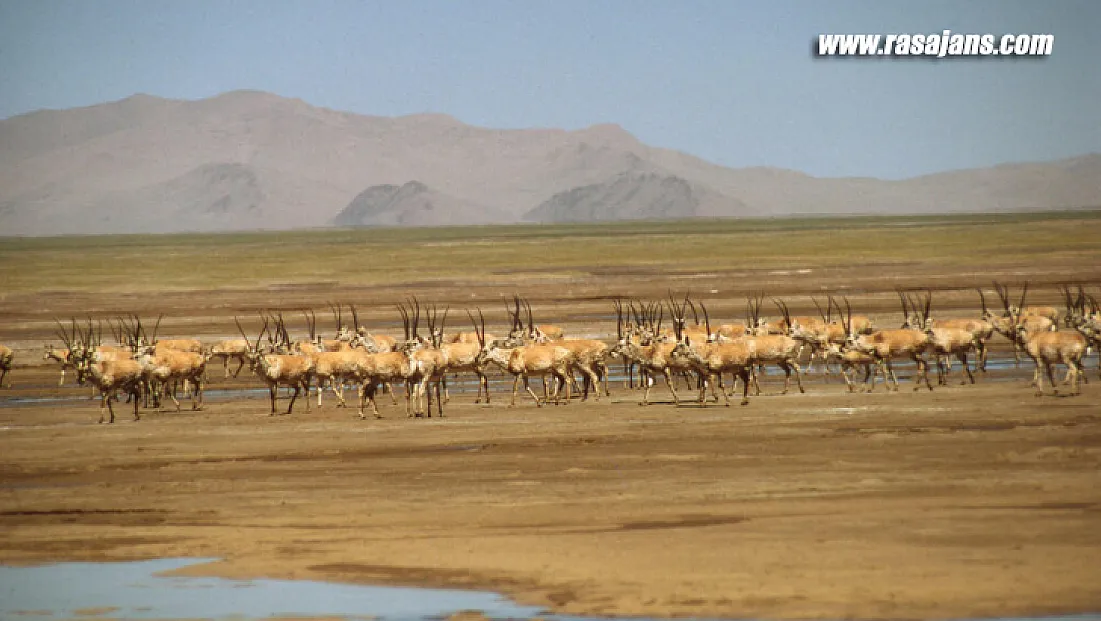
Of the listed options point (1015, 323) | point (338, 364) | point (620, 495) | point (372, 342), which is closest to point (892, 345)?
point (1015, 323)

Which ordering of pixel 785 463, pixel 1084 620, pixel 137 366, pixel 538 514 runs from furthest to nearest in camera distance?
pixel 137 366, pixel 785 463, pixel 538 514, pixel 1084 620

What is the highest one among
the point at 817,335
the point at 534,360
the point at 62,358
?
the point at 817,335

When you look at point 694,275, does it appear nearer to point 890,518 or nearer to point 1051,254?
point 1051,254

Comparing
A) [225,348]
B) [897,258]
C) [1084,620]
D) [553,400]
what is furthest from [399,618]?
[897,258]

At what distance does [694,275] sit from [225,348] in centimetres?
4309

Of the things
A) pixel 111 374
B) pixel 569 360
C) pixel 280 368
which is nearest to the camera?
pixel 111 374

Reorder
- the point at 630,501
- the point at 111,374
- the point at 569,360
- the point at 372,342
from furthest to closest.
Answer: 1. the point at 372,342
2. the point at 569,360
3. the point at 111,374
4. the point at 630,501

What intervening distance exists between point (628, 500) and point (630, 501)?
66 millimetres

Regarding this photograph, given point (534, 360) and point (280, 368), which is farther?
point (534, 360)

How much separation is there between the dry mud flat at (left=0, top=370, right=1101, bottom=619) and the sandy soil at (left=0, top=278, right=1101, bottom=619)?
0.05 meters

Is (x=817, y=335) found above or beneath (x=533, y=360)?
above

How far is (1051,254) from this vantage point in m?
85.8

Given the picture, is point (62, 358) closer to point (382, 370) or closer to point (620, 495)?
point (382, 370)

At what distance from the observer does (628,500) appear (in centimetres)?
1723
